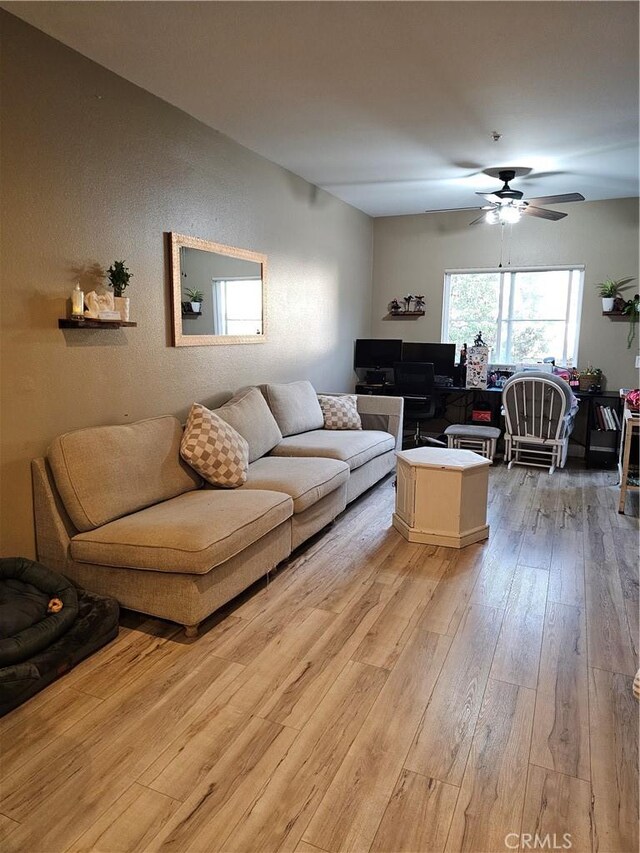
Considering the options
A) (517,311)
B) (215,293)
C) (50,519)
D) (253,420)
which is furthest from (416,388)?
(50,519)

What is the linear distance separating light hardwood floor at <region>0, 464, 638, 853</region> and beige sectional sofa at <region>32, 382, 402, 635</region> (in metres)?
0.22

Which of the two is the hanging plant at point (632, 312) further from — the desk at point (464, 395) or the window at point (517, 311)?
the desk at point (464, 395)

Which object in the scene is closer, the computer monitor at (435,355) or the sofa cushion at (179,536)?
the sofa cushion at (179,536)

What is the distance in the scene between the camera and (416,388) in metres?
5.79

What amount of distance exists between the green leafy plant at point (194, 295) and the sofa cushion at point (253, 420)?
728 mm

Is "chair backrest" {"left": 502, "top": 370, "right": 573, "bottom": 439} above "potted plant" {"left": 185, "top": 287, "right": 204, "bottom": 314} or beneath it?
beneath

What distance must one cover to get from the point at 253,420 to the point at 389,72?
2.19m

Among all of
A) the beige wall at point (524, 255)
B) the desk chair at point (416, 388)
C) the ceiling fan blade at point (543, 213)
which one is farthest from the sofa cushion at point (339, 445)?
the beige wall at point (524, 255)

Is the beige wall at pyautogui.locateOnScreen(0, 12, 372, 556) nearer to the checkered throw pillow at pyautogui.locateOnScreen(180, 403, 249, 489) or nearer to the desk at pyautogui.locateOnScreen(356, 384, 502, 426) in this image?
the checkered throw pillow at pyautogui.locateOnScreen(180, 403, 249, 489)

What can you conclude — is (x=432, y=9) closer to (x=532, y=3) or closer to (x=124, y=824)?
(x=532, y=3)

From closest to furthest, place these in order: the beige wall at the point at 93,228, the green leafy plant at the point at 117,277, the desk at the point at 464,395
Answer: the beige wall at the point at 93,228
the green leafy plant at the point at 117,277
the desk at the point at 464,395

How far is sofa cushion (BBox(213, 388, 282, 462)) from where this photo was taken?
3664 mm

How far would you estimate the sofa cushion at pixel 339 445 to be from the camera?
3998 mm

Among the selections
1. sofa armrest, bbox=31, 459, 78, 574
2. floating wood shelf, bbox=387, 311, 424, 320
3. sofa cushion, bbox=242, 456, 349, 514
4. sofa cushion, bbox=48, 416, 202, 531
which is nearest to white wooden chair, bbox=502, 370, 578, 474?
floating wood shelf, bbox=387, 311, 424, 320
